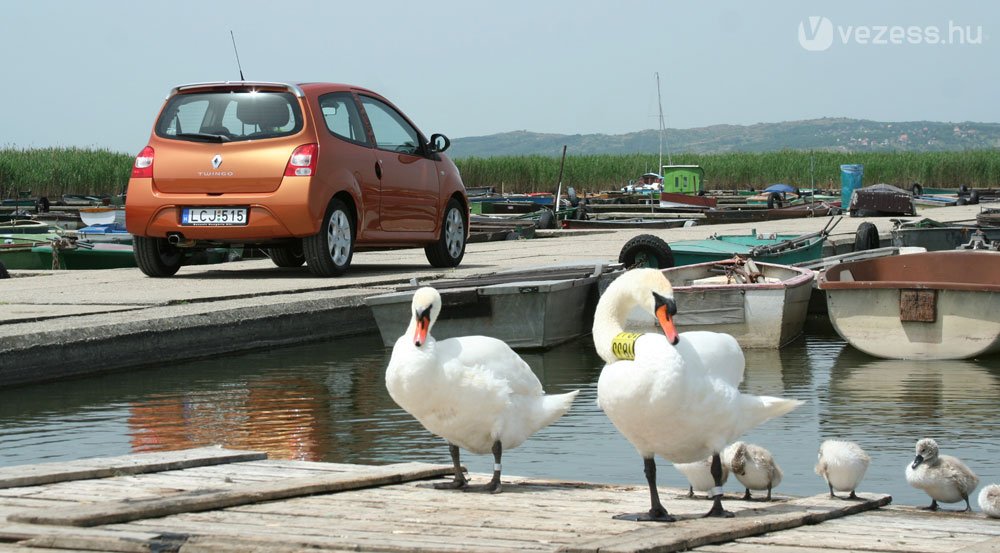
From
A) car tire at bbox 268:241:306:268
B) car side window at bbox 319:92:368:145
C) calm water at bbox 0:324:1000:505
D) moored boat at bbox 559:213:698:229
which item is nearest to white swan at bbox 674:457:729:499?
calm water at bbox 0:324:1000:505

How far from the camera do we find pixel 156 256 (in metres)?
15.9

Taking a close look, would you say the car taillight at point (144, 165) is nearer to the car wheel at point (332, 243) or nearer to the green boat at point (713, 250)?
the car wheel at point (332, 243)

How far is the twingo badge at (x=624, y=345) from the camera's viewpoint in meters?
5.50

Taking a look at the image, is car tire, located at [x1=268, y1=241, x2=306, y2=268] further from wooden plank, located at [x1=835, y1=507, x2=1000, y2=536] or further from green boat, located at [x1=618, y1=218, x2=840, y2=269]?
wooden plank, located at [x1=835, y1=507, x2=1000, y2=536]

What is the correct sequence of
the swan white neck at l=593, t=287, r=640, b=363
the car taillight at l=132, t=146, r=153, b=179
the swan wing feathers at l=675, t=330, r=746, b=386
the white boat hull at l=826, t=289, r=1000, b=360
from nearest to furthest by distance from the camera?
the swan wing feathers at l=675, t=330, r=746, b=386 < the swan white neck at l=593, t=287, r=640, b=363 < the white boat hull at l=826, t=289, r=1000, b=360 < the car taillight at l=132, t=146, r=153, b=179

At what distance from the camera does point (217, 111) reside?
15188 mm

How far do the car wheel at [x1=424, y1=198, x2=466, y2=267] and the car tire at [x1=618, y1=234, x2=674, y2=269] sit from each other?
1.99 meters

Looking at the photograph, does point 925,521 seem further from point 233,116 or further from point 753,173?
point 753,173

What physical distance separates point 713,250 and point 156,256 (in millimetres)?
6822

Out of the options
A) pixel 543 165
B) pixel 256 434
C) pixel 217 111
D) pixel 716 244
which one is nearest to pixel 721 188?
pixel 543 165

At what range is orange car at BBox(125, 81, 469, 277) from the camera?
14.7 metres

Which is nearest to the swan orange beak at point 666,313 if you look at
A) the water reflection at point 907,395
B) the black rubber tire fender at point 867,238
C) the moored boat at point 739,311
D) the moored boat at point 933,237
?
the water reflection at point 907,395

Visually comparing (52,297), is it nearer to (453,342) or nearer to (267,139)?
(267,139)

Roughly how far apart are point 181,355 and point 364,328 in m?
2.56
